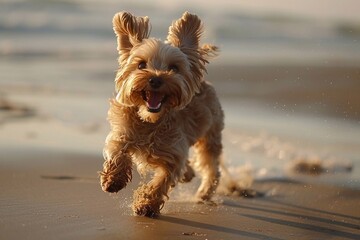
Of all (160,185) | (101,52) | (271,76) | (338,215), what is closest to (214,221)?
(160,185)

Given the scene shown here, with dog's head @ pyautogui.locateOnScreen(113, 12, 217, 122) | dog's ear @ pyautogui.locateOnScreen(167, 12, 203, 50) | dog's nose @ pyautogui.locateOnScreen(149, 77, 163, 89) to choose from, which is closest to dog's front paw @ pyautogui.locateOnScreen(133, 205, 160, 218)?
dog's head @ pyautogui.locateOnScreen(113, 12, 217, 122)

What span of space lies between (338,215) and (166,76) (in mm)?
1820

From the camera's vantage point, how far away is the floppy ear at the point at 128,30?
6.64 metres

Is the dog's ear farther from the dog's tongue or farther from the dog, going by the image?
the dog's tongue

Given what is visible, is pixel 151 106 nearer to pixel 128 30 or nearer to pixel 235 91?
pixel 128 30

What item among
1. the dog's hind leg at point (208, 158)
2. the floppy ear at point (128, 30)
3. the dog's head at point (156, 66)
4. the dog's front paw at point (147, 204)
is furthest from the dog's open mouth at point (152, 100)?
the dog's hind leg at point (208, 158)

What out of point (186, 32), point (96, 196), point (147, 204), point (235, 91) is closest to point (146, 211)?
point (147, 204)

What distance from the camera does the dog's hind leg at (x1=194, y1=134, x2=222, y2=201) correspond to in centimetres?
798

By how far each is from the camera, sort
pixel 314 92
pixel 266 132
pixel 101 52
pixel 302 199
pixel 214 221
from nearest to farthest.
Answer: pixel 214 221 < pixel 302 199 < pixel 266 132 < pixel 314 92 < pixel 101 52

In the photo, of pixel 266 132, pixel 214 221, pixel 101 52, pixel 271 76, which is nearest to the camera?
pixel 214 221

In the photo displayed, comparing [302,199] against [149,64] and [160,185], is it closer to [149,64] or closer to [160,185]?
[160,185]

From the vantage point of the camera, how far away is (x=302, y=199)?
737 cm

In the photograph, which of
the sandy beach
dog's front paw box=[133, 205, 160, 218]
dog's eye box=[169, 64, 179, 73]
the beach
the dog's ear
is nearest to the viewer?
the sandy beach

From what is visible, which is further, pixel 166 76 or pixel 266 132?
pixel 266 132
